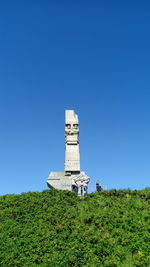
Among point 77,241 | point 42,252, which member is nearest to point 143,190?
point 77,241

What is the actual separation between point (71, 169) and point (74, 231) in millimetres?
9647

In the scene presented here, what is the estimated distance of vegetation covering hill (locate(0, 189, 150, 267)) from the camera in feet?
29.0

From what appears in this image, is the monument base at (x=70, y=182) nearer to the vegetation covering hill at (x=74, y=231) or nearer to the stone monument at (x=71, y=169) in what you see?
the stone monument at (x=71, y=169)

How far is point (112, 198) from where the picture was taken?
14188 mm

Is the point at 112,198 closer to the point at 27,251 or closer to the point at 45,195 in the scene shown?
the point at 45,195

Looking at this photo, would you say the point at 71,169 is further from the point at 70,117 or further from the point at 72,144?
the point at 70,117

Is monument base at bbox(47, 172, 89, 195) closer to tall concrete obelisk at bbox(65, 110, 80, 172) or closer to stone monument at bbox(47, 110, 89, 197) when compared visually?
stone monument at bbox(47, 110, 89, 197)

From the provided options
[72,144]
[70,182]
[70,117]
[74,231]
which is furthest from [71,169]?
[74,231]

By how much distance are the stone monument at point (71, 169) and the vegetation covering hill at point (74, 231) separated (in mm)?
4702

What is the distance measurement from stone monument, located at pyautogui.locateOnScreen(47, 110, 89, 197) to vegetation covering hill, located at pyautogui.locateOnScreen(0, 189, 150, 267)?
4.70 m

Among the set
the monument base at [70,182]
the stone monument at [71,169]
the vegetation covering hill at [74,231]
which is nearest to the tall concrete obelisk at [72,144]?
the stone monument at [71,169]

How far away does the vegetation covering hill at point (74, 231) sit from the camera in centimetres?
883

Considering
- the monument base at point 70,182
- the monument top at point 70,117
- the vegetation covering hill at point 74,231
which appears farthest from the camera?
the monument top at point 70,117

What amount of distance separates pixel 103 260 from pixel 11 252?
2.81 metres
